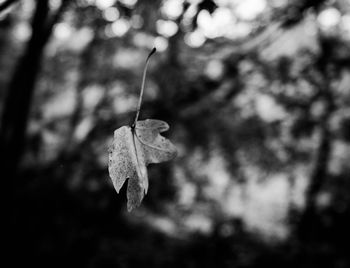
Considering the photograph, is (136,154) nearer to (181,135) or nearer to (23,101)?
(23,101)

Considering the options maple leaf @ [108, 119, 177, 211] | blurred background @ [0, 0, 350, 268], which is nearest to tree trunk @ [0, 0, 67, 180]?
blurred background @ [0, 0, 350, 268]

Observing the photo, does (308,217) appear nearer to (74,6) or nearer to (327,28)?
(327,28)

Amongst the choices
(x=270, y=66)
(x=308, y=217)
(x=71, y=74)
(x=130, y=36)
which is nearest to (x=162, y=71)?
(x=130, y=36)

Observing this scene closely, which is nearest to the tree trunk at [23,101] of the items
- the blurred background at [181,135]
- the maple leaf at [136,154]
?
the blurred background at [181,135]

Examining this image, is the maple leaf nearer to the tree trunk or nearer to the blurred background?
the blurred background

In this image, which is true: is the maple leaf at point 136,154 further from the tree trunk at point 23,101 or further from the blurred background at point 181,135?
the tree trunk at point 23,101

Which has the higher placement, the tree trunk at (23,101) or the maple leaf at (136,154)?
the tree trunk at (23,101)
